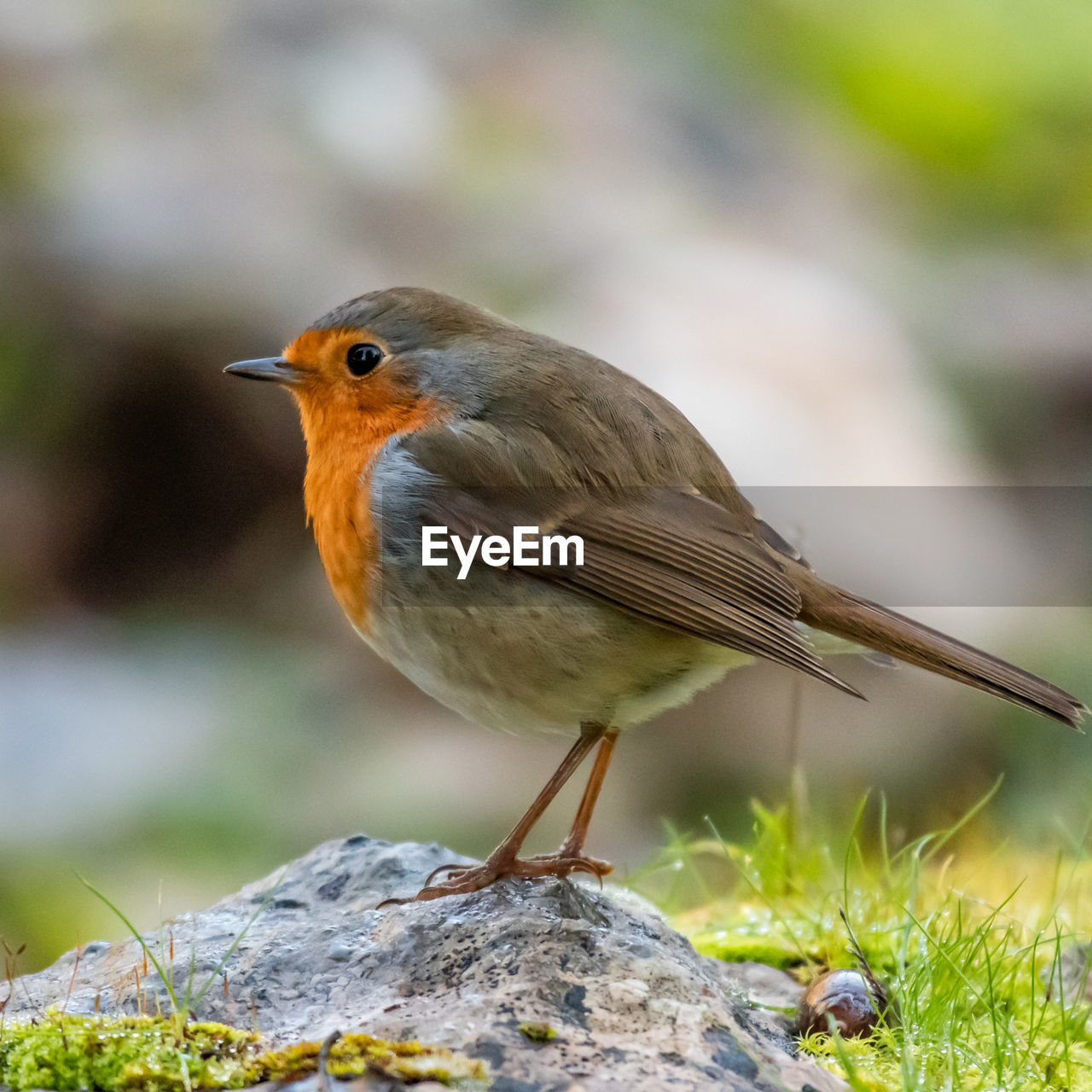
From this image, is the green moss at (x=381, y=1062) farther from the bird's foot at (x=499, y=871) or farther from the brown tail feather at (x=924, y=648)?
the brown tail feather at (x=924, y=648)

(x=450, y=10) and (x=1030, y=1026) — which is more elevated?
(x=450, y=10)

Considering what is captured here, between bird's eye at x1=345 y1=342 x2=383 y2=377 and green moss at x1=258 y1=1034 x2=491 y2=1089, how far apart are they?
1.38 metres

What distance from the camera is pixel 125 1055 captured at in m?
1.92

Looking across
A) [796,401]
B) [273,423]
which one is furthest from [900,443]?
[273,423]

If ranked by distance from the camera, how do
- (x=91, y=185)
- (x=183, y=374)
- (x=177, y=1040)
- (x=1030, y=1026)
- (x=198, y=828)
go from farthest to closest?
(x=91, y=185) → (x=183, y=374) → (x=198, y=828) → (x=1030, y=1026) → (x=177, y=1040)

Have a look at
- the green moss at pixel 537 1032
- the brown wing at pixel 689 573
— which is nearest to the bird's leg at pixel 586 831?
the brown wing at pixel 689 573

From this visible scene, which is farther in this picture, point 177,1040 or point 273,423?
point 273,423

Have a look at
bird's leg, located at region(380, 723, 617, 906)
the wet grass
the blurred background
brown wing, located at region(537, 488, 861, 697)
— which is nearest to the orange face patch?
brown wing, located at region(537, 488, 861, 697)

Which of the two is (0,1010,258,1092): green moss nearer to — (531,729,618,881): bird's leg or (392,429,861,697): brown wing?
(531,729,618,881): bird's leg

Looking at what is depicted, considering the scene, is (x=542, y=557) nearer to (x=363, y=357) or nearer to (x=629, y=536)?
(x=629, y=536)

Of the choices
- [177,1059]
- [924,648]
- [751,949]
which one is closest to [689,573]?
[924,648]

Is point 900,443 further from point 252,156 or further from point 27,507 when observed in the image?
point 27,507

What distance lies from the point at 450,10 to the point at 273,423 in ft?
13.7

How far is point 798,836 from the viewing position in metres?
3.39
